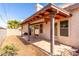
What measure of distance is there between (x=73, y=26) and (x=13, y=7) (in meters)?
3.99

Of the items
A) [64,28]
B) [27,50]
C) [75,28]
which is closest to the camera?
[27,50]

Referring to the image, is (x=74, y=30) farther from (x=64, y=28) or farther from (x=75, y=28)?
(x=64, y=28)

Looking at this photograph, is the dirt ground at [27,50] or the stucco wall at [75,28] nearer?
the dirt ground at [27,50]

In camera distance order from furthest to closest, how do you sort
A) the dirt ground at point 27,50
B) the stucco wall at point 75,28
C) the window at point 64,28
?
1. the window at point 64,28
2. the stucco wall at point 75,28
3. the dirt ground at point 27,50

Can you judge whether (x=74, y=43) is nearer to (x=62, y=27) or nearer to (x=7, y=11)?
(x=62, y=27)

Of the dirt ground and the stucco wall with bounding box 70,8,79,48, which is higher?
the stucco wall with bounding box 70,8,79,48

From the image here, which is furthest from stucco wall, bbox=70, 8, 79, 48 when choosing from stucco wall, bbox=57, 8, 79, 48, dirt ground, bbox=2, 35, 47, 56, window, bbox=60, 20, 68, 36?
dirt ground, bbox=2, 35, 47, 56

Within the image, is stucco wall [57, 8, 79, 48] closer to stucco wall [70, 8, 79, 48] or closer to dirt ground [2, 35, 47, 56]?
stucco wall [70, 8, 79, 48]

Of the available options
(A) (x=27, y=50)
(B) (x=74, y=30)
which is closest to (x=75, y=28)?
(B) (x=74, y=30)

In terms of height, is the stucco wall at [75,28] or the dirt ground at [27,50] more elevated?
the stucco wall at [75,28]

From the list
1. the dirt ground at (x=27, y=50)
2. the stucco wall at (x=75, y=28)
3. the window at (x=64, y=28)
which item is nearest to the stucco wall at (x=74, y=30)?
the stucco wall at (x=75, y=28)

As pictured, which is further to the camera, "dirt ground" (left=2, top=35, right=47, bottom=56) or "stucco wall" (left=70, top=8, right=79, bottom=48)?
"stucco wall" (left=70, top=8, right=79, bottom=48)

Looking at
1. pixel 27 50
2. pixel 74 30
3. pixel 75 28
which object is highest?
pixel 75 28

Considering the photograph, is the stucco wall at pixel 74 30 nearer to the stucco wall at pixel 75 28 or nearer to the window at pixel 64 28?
the stucco wall at pixel 75 28
